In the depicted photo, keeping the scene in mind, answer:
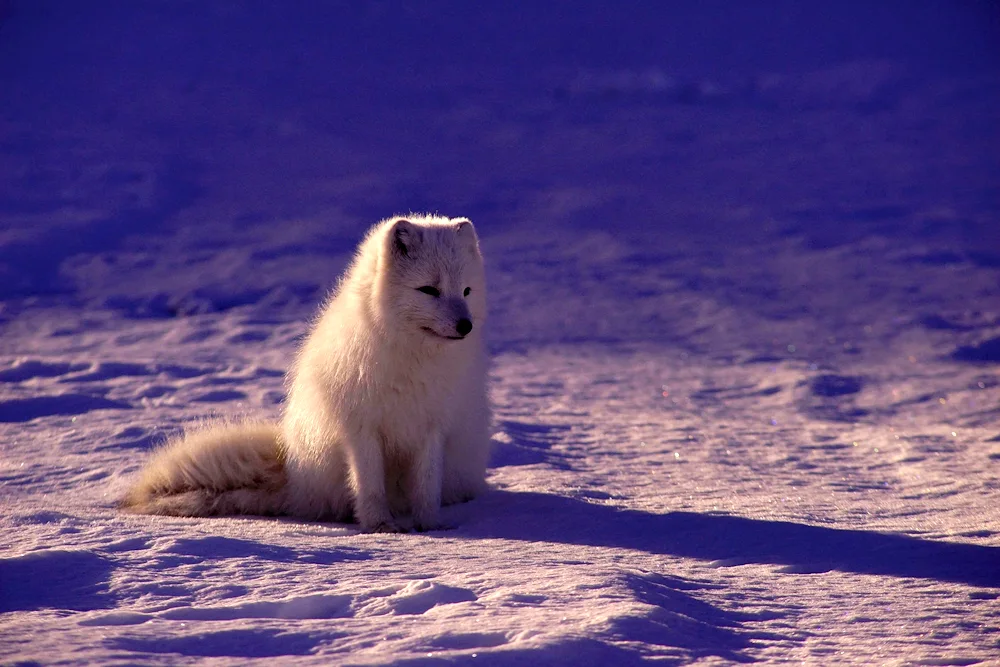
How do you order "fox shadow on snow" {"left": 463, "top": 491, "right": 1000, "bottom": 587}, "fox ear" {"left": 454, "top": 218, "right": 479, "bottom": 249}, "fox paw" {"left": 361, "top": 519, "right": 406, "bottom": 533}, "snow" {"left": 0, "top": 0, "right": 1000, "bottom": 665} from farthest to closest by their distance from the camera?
"fox ear" {"left": 454, "top": 218, "right": 479, "bottom": 249} → "fox paw" {"left": 361, "top": 519, "right": 406, "bottom": 533} → "fox shadow on snow" {"left": 463, "top": 491, "right": 1000, "bottom": 587} → "snow" {"left": 0, "top": 0, "right": 1000, "bottom": 665}

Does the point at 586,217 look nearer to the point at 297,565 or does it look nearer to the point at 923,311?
the point at 923,311

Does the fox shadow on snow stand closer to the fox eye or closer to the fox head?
the fox head

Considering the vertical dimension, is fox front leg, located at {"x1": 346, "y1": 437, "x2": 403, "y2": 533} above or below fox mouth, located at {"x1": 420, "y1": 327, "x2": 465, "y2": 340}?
below

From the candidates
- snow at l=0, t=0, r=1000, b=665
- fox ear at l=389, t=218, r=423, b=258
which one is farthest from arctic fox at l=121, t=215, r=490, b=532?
snow at l=0, t=0, r=1000, b=665

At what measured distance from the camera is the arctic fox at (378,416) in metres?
4.01

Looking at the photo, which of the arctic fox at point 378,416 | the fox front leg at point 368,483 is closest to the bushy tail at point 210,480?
the arctic fox at point 378,416

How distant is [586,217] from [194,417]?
6438 mm

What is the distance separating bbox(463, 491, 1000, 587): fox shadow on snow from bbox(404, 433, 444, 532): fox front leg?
0.57 feet

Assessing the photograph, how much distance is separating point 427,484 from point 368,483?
232mm

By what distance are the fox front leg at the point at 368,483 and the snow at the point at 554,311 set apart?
204 mm

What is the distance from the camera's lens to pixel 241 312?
357 inches

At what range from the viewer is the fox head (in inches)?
155

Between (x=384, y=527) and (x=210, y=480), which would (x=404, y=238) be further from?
(x=210, y=480)

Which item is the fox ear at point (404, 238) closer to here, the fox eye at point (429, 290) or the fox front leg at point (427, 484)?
the fox eye at point (429, 290)
